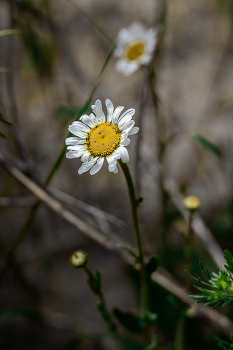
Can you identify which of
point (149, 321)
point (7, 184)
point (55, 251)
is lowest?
point (149, 321)

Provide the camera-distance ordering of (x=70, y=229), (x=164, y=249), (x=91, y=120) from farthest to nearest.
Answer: (x=70, y=229) < (x=164, y=249) < (x=91, y=120)

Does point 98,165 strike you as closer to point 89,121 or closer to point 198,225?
point 89,121

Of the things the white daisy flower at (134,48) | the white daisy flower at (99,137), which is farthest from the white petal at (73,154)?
the white daisy flower at (134,48)

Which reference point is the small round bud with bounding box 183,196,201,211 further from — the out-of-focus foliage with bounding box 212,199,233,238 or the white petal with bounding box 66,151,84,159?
the out-of-focus foliage with bounding box 212,199,233,238

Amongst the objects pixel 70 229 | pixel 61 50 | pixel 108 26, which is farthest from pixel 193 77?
pixel 70 229

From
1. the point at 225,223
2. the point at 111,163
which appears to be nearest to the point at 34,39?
the point at 111,163

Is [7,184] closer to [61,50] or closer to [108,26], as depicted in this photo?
[61,50]
